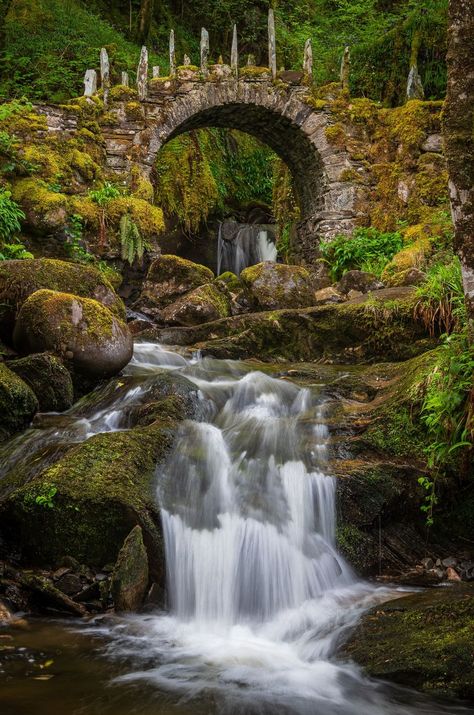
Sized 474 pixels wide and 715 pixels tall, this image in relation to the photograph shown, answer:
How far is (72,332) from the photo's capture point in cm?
620

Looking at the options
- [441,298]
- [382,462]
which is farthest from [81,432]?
[441,298]

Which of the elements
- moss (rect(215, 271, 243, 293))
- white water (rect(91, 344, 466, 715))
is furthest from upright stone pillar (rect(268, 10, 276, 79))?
white water (rect(91, 344, 466, 715))

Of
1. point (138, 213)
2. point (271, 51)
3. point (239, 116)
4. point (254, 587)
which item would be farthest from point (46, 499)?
point (271, 51)

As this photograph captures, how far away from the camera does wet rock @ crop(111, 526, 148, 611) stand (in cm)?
344

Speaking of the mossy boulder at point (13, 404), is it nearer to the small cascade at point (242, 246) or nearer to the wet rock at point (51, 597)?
the wet rock at point (51, 597)

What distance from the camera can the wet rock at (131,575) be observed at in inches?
135

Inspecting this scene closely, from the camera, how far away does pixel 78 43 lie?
15.7 meters

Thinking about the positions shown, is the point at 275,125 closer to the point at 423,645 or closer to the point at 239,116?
the point at 239,116

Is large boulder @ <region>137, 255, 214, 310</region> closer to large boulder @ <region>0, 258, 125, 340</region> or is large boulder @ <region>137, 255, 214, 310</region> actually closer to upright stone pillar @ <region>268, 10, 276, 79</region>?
large boulder @ <region>0, 258, 125, 340</region>

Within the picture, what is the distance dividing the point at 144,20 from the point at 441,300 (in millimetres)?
16207

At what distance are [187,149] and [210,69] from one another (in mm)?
4994

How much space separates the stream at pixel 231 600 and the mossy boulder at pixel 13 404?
0.69 feet

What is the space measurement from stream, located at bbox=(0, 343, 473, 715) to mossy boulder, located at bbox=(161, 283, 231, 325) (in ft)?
11.0

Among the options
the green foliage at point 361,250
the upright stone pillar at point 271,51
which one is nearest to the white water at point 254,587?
the green foliage at point 361,250
